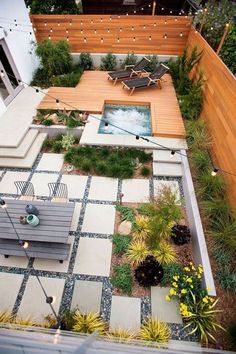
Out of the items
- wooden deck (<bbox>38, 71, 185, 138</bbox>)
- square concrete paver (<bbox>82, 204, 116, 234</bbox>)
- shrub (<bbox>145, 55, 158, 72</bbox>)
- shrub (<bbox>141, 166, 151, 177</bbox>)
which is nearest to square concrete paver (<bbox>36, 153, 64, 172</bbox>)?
square concrete paver (<bbox>82, 204, 116, 234</bbox>)

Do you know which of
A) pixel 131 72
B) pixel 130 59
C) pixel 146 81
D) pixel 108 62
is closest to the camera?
pixel 146 81

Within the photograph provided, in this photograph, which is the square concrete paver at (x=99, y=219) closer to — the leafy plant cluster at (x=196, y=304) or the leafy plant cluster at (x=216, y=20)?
the leafy plant cluster at (x=196, y=304)

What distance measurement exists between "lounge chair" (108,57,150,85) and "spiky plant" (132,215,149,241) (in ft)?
20.7

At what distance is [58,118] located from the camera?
7.65 m

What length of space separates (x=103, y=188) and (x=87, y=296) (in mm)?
2613

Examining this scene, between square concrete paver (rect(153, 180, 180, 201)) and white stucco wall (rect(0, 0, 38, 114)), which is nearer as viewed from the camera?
square concrete paver (rect(153, 180, 180, 201))

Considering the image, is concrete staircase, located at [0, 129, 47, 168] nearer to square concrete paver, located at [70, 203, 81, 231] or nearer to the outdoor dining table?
the outdoor dining table

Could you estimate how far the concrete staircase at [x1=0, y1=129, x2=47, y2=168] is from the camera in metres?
6.60

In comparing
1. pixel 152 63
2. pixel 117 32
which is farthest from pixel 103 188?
pixel 117 32

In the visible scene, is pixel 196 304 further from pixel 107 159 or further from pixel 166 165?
pixel 107 159

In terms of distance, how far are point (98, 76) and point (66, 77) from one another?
4.53 feet

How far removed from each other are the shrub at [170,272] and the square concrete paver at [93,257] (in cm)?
111

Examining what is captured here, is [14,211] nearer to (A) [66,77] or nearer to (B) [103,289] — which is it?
(B) [103,289]

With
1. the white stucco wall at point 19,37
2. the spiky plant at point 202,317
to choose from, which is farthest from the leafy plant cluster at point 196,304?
the white stucco wall at point 19,37
